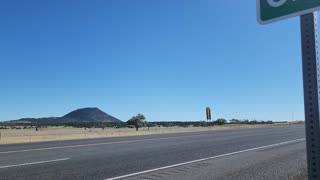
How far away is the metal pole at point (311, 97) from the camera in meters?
2.71

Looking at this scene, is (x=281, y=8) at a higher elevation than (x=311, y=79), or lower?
higher

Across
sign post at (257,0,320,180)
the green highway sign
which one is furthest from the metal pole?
the green highway sign

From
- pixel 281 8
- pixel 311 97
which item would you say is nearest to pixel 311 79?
pixel 311 97

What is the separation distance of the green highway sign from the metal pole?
0.17 metres

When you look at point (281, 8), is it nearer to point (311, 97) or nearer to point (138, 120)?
point (311, 97)

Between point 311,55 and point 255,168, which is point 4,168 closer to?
point 255,168

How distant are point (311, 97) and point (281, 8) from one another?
68cm

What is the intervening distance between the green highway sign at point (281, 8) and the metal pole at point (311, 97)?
166mm

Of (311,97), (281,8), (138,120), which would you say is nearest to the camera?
(311,97)

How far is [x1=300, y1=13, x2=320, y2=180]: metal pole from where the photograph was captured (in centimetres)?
271

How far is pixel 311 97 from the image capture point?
8.97ft

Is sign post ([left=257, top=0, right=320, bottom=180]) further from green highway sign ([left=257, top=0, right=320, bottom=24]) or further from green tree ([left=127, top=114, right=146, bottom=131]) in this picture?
green tree ([left=127, top=114, right=146, bottom=131])

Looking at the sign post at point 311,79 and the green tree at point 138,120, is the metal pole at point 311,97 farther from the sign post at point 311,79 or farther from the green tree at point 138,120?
the green tree at point 138,120

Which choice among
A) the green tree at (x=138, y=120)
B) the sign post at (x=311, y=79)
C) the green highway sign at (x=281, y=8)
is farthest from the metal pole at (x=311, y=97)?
the green tree at (x=138, y=120)
